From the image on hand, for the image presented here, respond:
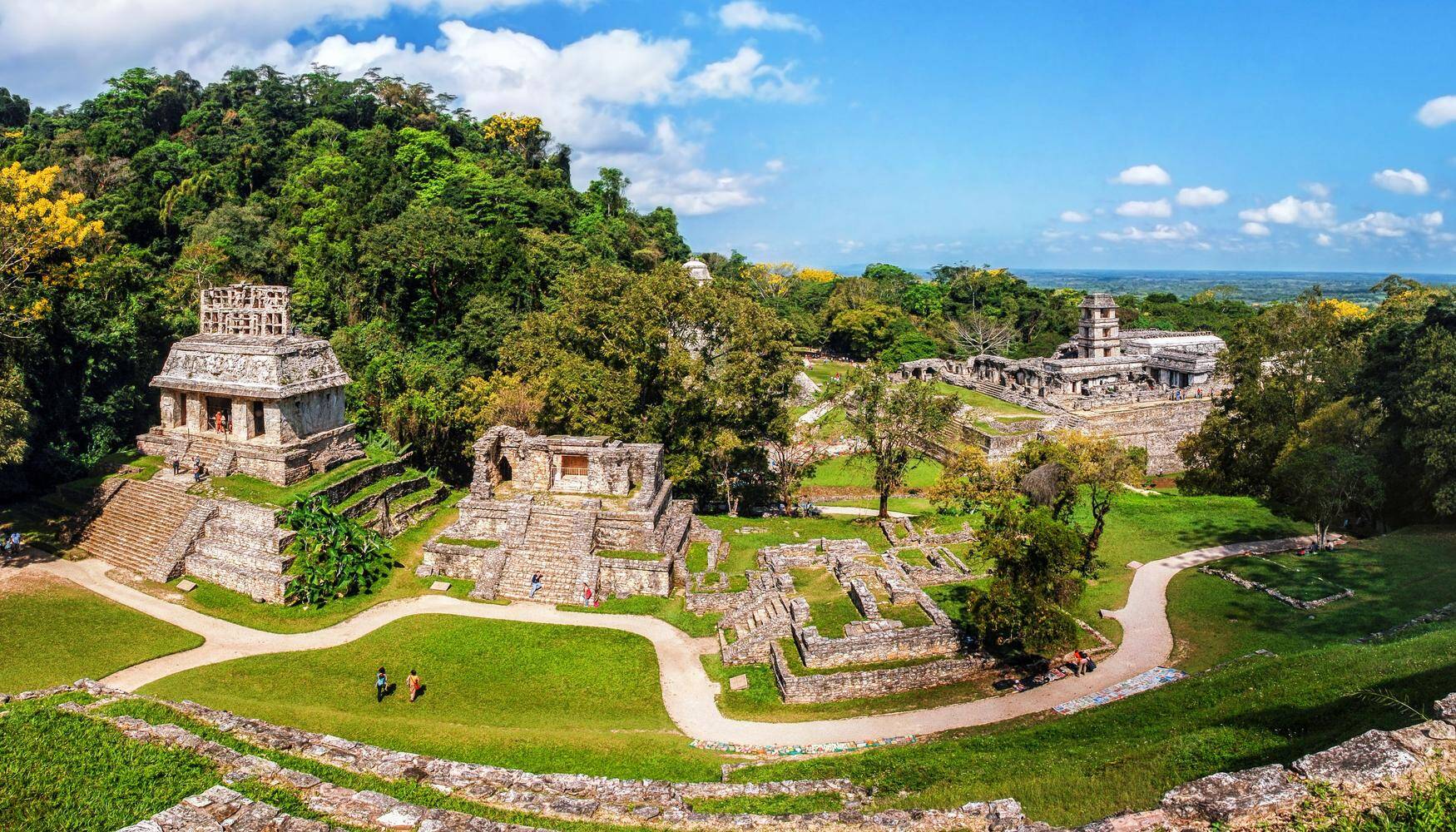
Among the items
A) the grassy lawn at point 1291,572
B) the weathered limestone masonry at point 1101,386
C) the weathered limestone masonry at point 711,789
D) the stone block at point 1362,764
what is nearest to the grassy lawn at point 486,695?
the weathered limestone masonry at point 711,789

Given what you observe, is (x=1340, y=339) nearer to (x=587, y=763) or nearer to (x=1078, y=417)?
(x=1078, y=417)

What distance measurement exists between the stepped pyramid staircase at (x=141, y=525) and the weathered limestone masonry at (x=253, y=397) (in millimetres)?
1605

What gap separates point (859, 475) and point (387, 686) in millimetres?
27229

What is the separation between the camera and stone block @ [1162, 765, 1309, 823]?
8.41m

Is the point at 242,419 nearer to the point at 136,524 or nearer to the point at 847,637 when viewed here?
the point at 136,524

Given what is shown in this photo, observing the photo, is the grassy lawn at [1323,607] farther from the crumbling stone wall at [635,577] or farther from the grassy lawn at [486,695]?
the crumbling stone wall at [635,577]

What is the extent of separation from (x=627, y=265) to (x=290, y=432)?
1331 inches

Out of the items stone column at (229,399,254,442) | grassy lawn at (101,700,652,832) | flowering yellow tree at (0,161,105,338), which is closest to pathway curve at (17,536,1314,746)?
stone column at (229,399,254,442)

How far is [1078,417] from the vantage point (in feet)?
159

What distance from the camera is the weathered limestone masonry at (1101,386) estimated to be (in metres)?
45.7

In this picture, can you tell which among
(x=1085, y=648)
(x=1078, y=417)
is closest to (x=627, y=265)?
(x=1078, y=417)

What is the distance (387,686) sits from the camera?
17.3 m

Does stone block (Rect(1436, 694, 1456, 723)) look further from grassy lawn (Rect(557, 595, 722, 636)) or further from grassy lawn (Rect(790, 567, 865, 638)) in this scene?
grassy lawn (Rect(557, 595, 722, 636))

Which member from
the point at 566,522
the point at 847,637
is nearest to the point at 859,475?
the point at 566,522
